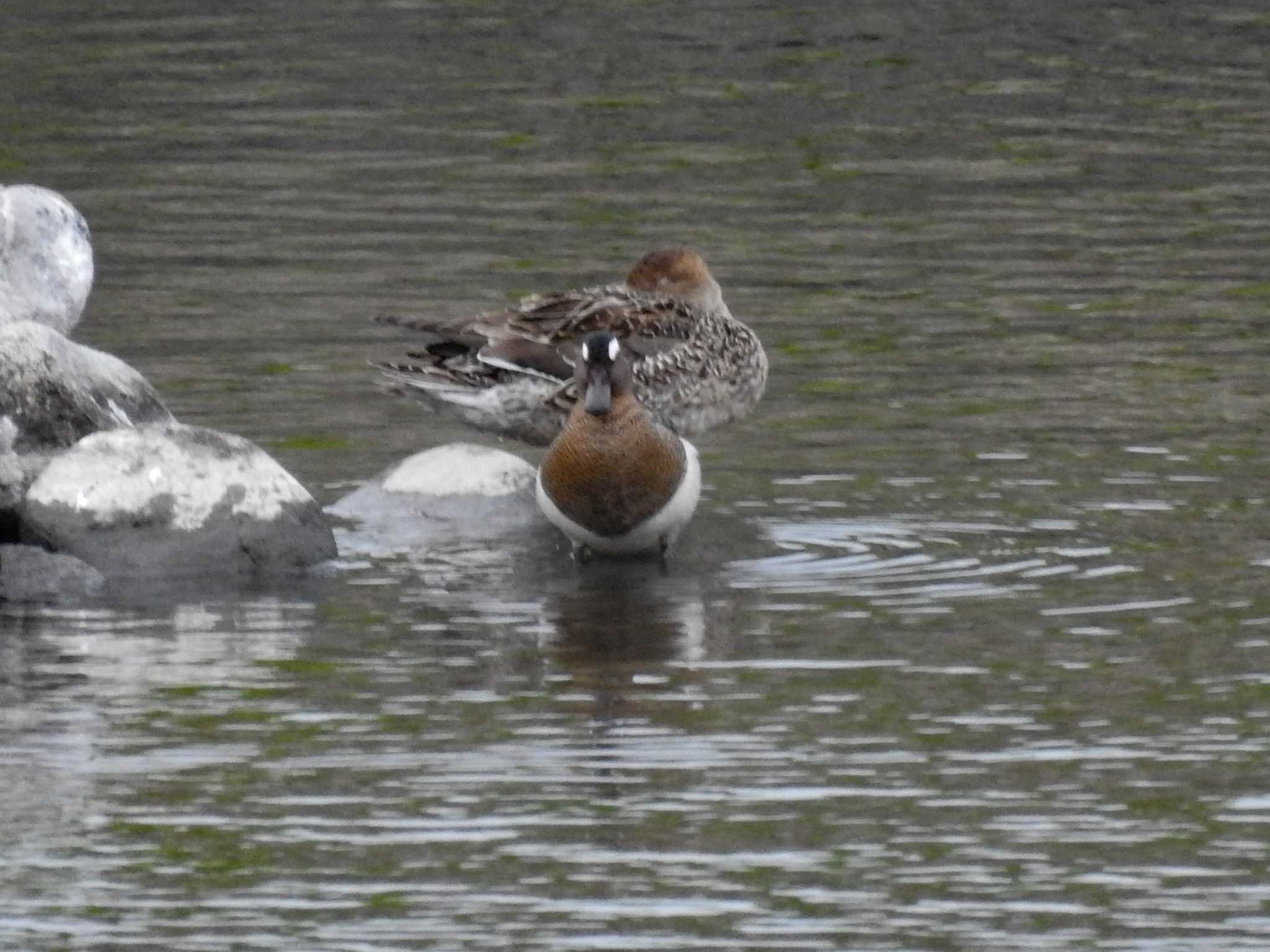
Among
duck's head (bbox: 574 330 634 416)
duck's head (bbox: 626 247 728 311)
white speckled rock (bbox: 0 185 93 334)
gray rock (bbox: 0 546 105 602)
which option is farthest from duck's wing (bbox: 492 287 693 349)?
gray rock (bbox: 0 546 105 602)

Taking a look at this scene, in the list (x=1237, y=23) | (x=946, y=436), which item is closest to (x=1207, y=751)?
(x=946, y=436)

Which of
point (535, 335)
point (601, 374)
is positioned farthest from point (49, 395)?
point (601, 374)

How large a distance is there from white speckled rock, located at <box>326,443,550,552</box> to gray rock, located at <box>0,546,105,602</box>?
1.27 meters

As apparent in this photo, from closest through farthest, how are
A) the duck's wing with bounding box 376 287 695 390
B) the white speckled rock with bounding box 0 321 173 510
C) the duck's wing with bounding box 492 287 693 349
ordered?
the white speckled rock with bounding box 0 321 173 510
the duck's wing with bounding box 376 287 695 390
the duck's wing with bounding box 492 287 693 349

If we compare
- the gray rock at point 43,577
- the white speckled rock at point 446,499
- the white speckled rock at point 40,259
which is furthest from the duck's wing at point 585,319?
the gray rock at point 43,577

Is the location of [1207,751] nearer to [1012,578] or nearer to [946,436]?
[1012,578]

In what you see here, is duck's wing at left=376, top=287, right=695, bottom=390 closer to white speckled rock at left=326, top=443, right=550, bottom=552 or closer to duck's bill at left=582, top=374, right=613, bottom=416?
white speckled rock at left=326, top=443, right=550, bottom=552

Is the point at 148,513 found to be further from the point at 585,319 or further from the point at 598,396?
the point at 585,319

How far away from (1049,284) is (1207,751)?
26.6ft

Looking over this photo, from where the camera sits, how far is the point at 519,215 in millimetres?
18938

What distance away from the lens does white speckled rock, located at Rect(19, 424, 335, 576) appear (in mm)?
11180

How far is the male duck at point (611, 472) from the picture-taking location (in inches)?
449

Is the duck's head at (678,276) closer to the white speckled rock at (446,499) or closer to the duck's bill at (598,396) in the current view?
the white speckled rock at (446,499)

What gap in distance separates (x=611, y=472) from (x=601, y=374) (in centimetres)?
37
